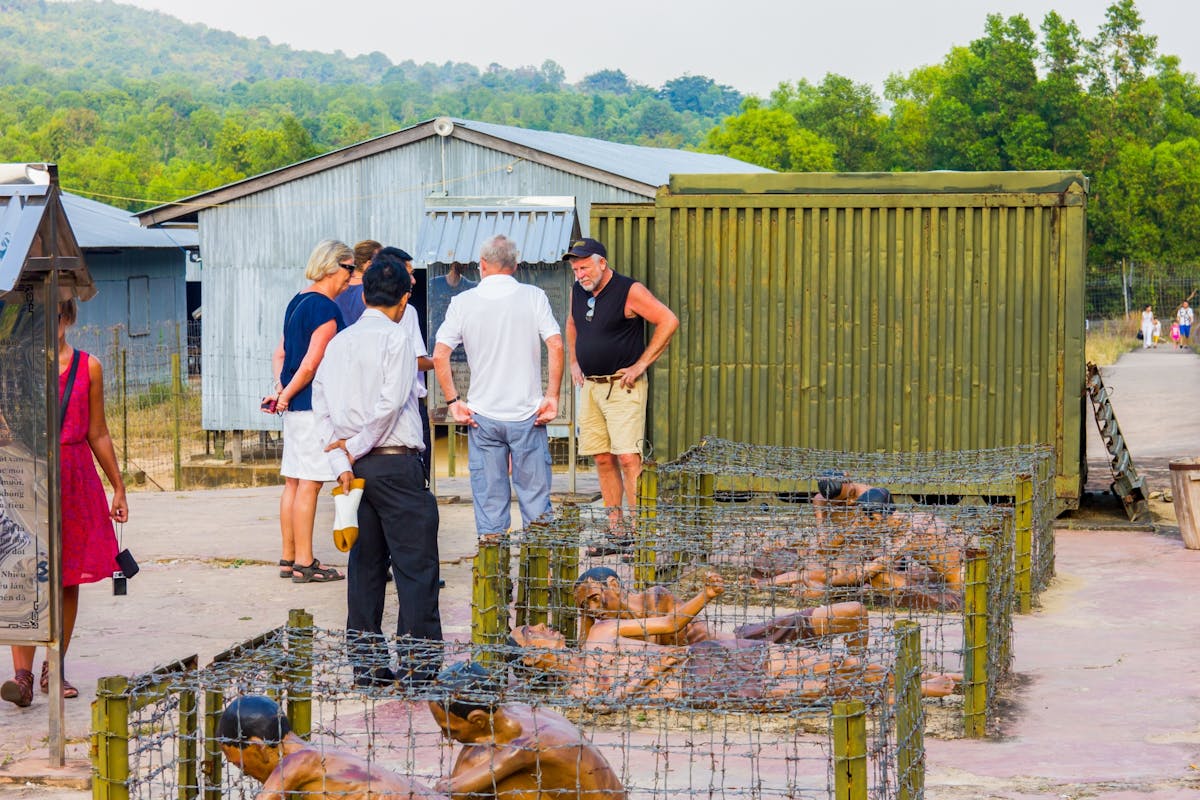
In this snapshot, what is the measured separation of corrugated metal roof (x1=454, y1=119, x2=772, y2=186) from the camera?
66.2ft

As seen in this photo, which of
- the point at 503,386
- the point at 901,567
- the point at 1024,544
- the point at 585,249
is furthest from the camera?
the point at 585,249

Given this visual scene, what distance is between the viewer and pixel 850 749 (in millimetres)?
4285

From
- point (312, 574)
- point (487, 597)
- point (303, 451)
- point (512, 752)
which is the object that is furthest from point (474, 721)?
point (312, 574)

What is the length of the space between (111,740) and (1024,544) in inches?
234

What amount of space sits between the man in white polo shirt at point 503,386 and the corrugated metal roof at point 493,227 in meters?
5.32

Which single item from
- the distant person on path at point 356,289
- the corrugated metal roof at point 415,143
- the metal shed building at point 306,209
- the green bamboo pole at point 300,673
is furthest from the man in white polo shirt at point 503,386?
the metal shed building at point 306,209

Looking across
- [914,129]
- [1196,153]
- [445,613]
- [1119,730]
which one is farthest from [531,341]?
[914,129]

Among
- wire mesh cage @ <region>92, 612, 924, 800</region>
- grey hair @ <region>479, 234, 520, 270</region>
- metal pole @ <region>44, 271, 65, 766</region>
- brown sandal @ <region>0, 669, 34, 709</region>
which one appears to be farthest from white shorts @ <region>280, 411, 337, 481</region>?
wire mesh cage @ <region>92, 612, 924, 800</region>

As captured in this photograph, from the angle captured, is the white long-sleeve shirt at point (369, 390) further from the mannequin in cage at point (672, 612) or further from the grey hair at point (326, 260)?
the grey hair at point (326, 260)

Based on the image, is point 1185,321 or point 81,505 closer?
point 81,505

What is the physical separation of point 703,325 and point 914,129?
6178 centimetres

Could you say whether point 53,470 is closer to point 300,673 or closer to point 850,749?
point 300,673

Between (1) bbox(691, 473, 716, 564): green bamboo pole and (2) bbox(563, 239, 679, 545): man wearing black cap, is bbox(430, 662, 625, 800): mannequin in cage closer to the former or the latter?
(1) bbox(691, 473, 716, 564): green bamboo pole

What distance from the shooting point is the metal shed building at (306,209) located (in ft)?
66.1
